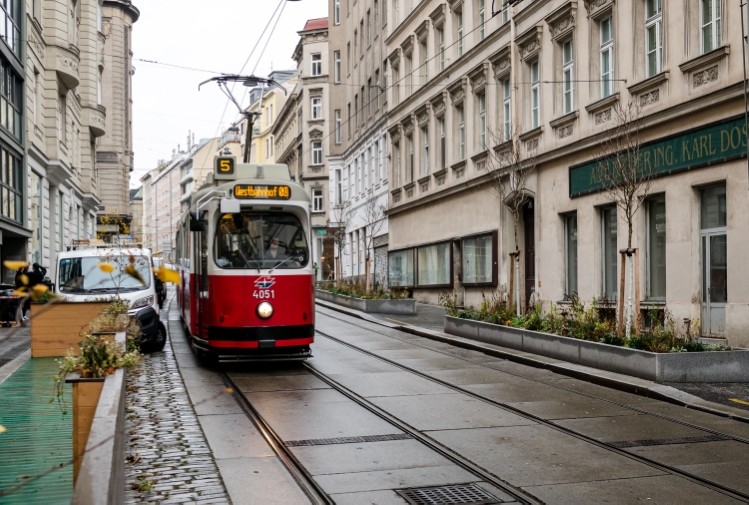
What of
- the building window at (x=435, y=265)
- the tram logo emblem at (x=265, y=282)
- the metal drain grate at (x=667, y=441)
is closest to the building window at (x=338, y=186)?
the building window at (x=435, y=265)

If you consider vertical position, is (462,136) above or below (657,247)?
above

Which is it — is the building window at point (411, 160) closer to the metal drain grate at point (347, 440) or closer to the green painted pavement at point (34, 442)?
the green painted pavement at point (34, 442)

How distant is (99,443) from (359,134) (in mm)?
47126

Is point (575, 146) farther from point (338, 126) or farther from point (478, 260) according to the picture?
point (338, 126)

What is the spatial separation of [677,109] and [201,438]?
13.0 metres

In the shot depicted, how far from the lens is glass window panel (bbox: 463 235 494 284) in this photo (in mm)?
28812

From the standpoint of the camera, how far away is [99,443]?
3.18 metres

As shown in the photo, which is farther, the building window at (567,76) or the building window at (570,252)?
the building window at (570,252)

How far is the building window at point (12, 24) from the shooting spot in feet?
93.0

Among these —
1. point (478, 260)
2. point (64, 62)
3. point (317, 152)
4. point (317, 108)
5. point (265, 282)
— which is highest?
point (317, 108)

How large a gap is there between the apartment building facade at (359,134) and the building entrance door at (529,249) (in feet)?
39.1

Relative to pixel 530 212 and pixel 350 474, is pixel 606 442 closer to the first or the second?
pixel 350 474

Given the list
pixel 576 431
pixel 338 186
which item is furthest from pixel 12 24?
pixel 338 186

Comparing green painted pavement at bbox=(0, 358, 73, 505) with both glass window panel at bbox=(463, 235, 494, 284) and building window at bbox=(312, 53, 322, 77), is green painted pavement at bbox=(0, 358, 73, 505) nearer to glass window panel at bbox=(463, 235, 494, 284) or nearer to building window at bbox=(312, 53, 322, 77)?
glass window panel at bbox=(463, 235, 494, 284)
